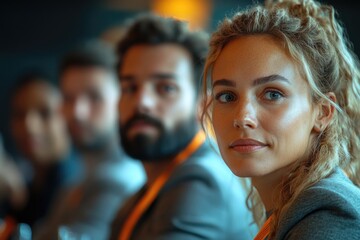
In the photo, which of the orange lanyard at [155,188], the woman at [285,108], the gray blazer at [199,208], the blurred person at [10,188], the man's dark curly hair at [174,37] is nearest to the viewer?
the woman at [285,108]

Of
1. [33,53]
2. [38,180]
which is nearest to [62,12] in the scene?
[33,53]

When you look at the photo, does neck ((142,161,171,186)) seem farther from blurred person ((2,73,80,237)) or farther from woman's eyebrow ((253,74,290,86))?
blurred person ((2,73,80,237))

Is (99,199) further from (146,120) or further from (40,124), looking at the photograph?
(40,124)

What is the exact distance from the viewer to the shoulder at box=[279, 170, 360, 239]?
3.52ft

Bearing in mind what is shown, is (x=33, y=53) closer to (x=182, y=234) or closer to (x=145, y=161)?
(x=145, y=161)

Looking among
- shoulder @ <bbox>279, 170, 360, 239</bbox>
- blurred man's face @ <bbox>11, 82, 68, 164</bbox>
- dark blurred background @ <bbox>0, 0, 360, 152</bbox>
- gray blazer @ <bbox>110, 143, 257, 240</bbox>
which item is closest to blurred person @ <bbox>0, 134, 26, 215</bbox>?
blurred man's face @ <bbox>11, 82, 68, 164</bbox>

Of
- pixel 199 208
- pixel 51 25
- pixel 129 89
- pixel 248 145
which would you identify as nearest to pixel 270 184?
pixel 248 145

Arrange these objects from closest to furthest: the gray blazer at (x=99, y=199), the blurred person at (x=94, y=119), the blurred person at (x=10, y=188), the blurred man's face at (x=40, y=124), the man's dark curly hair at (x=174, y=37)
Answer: the man's dark curly hair at (x=174, y=37) < the gray blazer at (x=99, y=199) < the blurred person at (x=94, y=119) < the blurred person at (x=10, y=188) < the blurred man's face at (x=40, y=124)

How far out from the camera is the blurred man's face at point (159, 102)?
191 centimetres

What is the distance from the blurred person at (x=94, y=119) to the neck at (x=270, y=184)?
47.8 inches

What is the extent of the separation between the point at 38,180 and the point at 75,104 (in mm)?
720

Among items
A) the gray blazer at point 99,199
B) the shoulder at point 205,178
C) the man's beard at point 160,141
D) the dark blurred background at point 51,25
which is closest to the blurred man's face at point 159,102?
the man's beard at point 160,141

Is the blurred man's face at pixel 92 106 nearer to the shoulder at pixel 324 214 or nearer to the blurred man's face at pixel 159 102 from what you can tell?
the blurred man's face at pixel 159 102

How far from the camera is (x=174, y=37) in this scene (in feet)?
6.43
